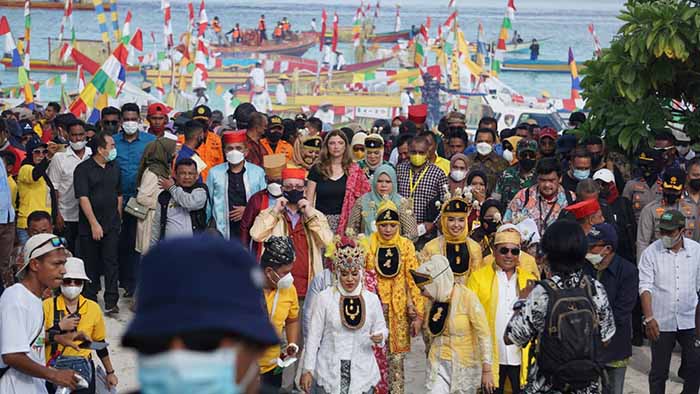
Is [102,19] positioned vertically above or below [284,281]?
below

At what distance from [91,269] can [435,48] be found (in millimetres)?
16448

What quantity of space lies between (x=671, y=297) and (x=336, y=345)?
2760 mm

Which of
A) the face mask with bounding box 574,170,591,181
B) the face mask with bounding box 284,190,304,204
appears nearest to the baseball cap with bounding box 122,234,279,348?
the face mask with bounding box 284,190,304,204

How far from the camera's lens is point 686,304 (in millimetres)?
9242

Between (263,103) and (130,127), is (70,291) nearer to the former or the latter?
(130,127)

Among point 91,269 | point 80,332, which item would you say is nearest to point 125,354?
point 91,269

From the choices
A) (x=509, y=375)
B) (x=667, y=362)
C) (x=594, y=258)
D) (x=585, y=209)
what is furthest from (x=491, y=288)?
(x=667, y=362)

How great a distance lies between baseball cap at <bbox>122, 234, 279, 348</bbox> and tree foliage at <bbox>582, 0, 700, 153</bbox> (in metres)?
9.97

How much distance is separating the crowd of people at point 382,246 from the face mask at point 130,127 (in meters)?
0.02

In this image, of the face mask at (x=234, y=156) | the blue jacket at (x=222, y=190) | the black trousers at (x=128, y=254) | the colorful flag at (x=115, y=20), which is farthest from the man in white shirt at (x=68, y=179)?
the colorful flag at (x=115, y=20)

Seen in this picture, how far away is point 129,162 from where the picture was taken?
11.8m

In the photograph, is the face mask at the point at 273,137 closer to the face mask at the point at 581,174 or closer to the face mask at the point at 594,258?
the face mask at the point at 581,174

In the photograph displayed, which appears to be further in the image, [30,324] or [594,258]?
[594,258]

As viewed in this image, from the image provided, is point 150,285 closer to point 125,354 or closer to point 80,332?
point 80,332
